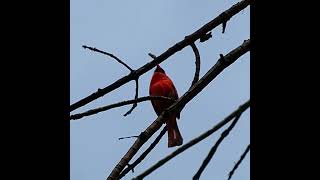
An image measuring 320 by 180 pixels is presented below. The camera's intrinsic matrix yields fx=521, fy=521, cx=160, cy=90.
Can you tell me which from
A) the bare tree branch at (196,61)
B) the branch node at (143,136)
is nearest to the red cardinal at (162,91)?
the bare tree branch at (196,61)

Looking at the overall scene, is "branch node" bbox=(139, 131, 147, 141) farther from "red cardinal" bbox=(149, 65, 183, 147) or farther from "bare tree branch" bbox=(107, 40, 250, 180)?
"red cardinal" bbox=(149, 65, 183, 147)

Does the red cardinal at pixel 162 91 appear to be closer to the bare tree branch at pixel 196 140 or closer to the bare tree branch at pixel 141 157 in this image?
the bare tree branch at pixel 141 157

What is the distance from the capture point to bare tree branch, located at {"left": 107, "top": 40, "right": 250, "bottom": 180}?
4.38 ft

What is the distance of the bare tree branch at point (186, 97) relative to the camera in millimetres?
1335

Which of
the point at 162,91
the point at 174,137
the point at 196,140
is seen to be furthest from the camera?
the point at 162,91

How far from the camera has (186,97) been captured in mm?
1439

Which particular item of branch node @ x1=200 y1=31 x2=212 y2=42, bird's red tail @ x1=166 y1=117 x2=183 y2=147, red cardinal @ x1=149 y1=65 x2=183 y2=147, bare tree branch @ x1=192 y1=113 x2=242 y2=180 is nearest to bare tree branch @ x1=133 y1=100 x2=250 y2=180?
bare tree branch @ x1=192 y1=113 x2=242 y2=180

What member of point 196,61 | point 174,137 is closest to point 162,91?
point 174,137

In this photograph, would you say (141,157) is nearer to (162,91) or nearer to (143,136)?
(143,136)
